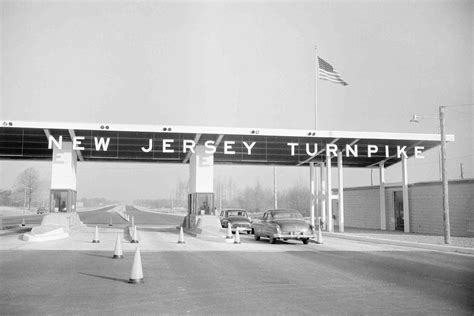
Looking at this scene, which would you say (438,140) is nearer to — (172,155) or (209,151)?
(209,151)

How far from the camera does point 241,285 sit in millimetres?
10156

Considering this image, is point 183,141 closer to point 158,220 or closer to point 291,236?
point 291,236

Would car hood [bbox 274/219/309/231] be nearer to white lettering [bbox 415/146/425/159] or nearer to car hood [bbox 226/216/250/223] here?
car hood [bbox 226/216/250/223]

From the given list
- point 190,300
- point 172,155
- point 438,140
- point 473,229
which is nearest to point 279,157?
point 172,155

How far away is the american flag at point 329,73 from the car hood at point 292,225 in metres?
13.1

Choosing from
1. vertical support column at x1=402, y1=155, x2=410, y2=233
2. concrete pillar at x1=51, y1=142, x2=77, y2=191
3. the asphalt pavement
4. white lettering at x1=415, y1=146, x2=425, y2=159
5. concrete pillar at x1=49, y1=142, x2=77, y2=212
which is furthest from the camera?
vertical support column at x1=402, y1=155, x2=410, y2=233

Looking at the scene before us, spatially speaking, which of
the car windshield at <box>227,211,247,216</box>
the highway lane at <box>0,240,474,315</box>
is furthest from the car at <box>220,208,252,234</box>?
the highway lane at <box>0,240,474,315</box>

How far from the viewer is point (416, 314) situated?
752cm

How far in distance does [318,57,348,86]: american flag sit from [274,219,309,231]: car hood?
13092mm

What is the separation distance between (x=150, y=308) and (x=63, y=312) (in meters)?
1.37

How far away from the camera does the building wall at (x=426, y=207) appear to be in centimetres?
2681

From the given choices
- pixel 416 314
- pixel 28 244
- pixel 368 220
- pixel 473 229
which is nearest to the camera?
pixel 416 314

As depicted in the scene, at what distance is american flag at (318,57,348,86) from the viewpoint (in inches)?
1228

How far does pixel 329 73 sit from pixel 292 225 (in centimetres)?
1381
